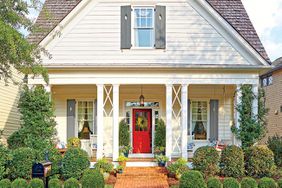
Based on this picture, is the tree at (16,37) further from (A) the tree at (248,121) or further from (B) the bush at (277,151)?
(B) the bush at (277,151)

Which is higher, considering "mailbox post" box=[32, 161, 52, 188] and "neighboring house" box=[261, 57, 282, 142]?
"neighboring house" box=[261, 57, 282, 142]

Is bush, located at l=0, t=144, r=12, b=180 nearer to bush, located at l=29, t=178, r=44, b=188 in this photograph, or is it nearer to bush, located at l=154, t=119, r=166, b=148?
bush, located at l=29, t=178, r=44, b=188

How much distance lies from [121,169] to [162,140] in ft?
10.2

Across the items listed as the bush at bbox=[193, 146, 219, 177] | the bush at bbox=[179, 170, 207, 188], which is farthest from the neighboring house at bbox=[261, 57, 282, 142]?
the bush at bbox=[179, 170, 207, 188]

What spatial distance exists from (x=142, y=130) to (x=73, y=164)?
16.9ft

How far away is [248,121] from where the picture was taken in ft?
50.7

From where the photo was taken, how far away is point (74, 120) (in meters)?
18.0

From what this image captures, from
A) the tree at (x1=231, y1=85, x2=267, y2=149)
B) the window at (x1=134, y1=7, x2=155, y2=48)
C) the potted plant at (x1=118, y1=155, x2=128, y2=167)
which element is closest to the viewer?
the potted plant at (x1=118, y1=155, x2=128, y2=167)

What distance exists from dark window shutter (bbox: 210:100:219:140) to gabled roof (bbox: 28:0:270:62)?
3240 mm

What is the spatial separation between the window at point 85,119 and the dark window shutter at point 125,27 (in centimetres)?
357

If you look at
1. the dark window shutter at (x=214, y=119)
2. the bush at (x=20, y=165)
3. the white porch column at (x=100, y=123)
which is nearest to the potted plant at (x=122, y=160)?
the white porch column at (x=100, y=123)

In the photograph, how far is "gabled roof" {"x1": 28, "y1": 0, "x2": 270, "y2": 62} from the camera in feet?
52.9

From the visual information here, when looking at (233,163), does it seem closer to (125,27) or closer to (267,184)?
(267,184)

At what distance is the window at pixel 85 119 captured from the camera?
→ 18.1m
